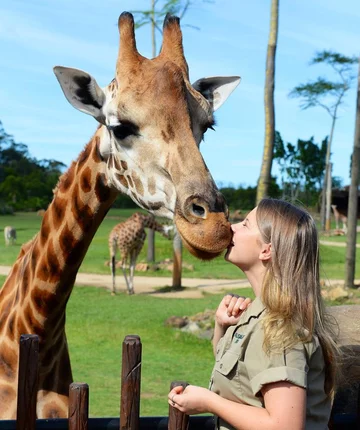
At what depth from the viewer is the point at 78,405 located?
87.7 inches

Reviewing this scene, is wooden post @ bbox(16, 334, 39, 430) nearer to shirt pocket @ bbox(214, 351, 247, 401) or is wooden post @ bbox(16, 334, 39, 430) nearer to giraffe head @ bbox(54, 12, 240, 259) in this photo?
shirt pocket @ bbox(214, 351, 247, 401)

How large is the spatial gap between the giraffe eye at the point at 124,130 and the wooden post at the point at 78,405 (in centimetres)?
124

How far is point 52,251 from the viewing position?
3219 mm

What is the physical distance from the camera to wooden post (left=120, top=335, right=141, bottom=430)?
7.45ft

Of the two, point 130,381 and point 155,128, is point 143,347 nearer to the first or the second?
point 155,128

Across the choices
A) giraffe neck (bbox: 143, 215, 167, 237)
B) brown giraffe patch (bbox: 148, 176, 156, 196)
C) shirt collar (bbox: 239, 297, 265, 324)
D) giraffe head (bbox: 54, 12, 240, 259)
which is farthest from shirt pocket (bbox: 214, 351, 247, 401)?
giraffe neck (bbox: 143, 215, 167, 237)

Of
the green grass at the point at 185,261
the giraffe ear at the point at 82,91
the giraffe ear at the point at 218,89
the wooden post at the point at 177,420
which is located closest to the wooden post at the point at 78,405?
the wooden post at the point at 177,420

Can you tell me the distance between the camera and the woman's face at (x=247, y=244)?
88.0 inches

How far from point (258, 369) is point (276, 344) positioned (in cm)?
9

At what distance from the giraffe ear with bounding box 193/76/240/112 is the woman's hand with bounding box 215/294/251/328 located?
1601 mm

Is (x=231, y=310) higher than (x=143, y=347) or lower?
higher

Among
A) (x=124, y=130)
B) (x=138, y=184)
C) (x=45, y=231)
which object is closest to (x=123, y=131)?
(x=124, y=130)

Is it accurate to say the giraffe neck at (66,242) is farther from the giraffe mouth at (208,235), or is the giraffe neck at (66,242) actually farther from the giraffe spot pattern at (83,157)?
the giraffe mouth at (208,235)

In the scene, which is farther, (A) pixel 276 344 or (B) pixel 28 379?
(B) pixel 28 379
